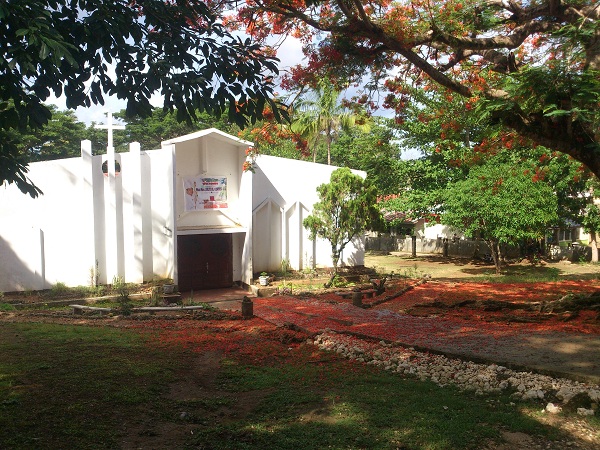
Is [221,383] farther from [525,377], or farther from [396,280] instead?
[396,280]

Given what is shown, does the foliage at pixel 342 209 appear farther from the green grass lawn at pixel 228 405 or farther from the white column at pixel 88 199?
the green grass lawn at pixel 228 405

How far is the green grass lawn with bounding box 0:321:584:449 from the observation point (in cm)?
462

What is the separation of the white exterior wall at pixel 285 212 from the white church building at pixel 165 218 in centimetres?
4

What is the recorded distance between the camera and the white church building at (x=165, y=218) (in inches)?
640

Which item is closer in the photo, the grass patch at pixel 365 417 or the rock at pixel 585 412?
the grass patch at pixel 365 417

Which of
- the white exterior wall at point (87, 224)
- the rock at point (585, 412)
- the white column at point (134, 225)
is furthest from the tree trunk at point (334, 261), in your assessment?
the rock at point (585, 412)

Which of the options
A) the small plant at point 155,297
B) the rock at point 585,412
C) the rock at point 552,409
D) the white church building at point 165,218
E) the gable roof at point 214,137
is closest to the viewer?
the rock at point 585,412

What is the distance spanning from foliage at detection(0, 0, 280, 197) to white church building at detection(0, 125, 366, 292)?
35.2ft

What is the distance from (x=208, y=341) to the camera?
30.3 feet

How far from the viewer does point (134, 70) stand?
621 centimetres

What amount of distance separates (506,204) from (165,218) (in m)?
13.7

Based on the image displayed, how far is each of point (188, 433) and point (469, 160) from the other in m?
12.3

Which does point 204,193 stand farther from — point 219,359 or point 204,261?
point 219,359

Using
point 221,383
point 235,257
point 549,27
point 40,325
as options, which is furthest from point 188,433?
point 235,257
